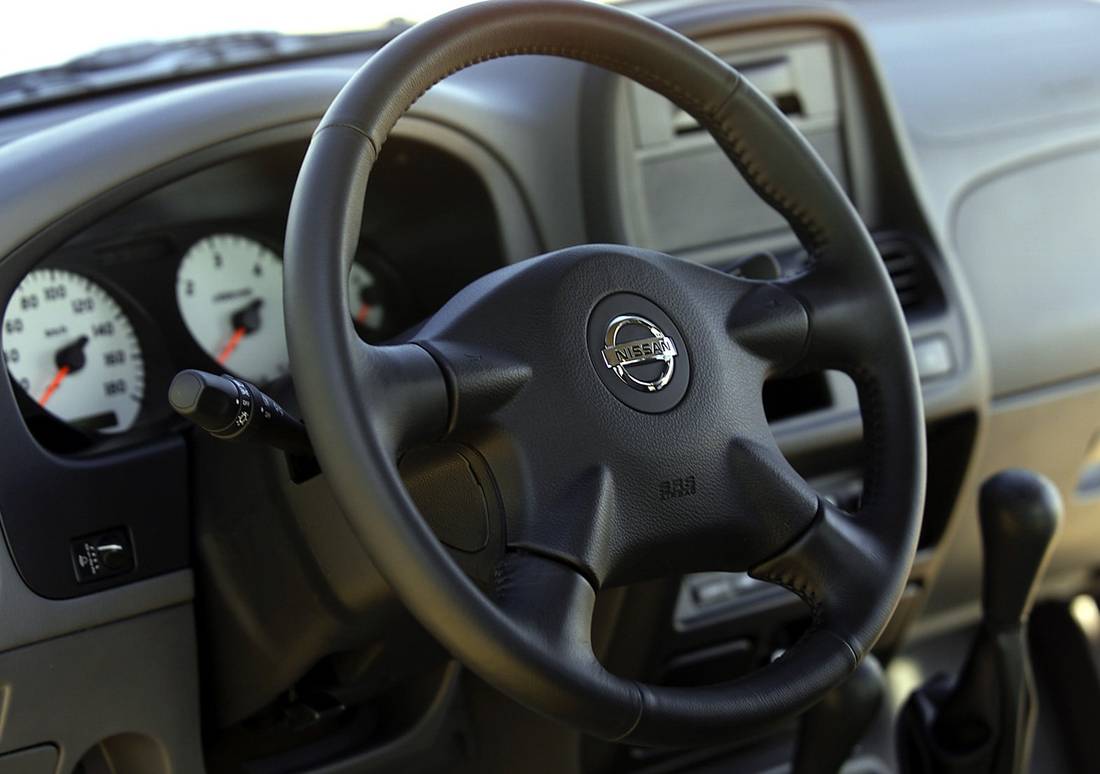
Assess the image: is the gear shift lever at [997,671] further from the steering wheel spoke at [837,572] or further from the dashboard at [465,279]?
the steering wheel spoke at [837,572]

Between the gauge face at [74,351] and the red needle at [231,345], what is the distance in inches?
3.9

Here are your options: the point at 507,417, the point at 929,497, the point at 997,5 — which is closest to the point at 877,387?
the point at 507,417

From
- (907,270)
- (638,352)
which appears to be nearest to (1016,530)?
(907,270)

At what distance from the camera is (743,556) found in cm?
114

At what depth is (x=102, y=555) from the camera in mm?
1236

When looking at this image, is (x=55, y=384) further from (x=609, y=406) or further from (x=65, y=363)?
(x=609, y=406)

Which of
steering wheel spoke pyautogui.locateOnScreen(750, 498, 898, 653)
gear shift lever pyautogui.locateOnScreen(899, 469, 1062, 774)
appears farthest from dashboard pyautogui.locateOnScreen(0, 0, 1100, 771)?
steering wheel spoke pyautogui.locateOnScreen(750, 498, 898, 653)

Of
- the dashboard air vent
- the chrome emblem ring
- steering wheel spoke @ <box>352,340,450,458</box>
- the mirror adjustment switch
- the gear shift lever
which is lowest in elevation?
the gear shift lever

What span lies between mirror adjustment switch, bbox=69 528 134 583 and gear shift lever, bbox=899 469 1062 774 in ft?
2.95

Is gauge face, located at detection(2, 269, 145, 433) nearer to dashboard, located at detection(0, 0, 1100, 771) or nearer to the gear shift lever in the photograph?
dashboard, located at detection(0, 0, 1100, 771)

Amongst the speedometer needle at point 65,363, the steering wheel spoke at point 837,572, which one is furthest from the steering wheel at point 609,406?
the speedometer needle at point 65,363

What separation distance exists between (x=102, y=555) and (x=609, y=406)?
50cm

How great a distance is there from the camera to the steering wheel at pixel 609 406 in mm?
904

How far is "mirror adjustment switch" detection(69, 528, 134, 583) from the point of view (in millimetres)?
1218
